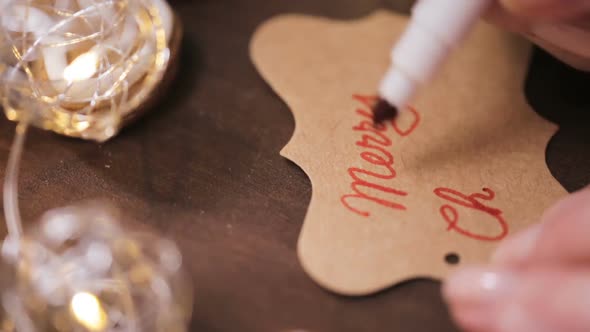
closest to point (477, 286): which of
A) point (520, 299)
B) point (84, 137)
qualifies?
point (520, 299)

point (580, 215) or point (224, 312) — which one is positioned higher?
point (580, 215)

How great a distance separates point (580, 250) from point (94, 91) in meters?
0.32

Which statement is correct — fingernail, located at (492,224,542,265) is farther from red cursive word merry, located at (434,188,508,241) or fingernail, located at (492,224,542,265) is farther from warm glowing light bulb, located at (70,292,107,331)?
warm glowing light bulb, located at (70,292,107,331)

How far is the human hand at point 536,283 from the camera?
284 millimetres

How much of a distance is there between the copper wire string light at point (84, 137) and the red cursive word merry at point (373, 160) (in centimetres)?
13

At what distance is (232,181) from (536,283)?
0.68ft

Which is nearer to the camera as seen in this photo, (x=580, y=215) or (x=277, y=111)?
(x=580, y=215)

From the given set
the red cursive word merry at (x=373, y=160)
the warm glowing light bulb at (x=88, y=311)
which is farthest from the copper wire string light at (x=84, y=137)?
the red cursive word merry at (x=373, y=160)

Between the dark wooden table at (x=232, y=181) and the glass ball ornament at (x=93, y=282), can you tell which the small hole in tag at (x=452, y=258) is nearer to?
the dark wooden table at (x=232, y=181)

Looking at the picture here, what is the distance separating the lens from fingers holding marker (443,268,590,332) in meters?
0.28

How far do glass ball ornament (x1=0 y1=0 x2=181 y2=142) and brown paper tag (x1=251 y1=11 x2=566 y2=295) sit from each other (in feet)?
0.34

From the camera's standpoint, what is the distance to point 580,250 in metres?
0.29

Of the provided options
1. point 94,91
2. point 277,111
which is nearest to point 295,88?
point 277,111

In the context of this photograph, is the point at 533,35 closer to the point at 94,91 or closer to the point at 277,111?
the point at 277,111
